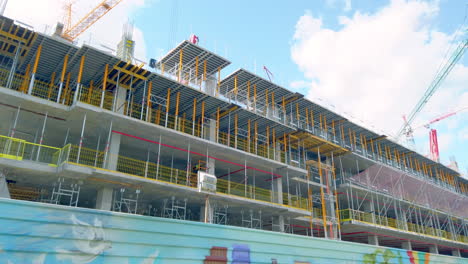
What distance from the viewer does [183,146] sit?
2398 centimetres

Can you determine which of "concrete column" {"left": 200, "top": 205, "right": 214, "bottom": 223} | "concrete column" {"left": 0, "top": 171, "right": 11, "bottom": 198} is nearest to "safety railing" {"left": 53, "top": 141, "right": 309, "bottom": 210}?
"concrete column" {"left": 200, "top": 205, "right": 214, "bottom": 223}

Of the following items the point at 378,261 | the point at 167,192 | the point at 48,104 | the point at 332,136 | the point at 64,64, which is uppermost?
the point at 332,136

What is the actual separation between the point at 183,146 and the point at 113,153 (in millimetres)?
5195

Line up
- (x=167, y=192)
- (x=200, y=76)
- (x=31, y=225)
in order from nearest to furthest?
(x=31, y=225) < (x=167, y=192) < (x=200, y=76)

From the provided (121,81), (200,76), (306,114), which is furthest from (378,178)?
(121,81)

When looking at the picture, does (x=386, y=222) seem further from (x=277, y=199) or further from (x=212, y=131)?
(x=212, y=131)

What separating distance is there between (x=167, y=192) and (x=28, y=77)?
434 inches

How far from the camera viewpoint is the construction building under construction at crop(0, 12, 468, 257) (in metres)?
19.3

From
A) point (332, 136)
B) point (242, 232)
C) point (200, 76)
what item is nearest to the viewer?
point (242, 232)

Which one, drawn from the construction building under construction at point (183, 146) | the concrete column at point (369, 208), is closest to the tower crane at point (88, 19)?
the construction building under construction at point (183, 146)

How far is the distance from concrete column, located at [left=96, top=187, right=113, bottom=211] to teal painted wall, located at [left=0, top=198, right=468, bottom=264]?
23.1ft

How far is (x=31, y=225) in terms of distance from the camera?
36.1 feet

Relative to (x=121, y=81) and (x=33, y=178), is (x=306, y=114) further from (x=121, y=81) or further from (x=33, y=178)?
(x=33, y=178)

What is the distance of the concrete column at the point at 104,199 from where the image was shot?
19.5 m
